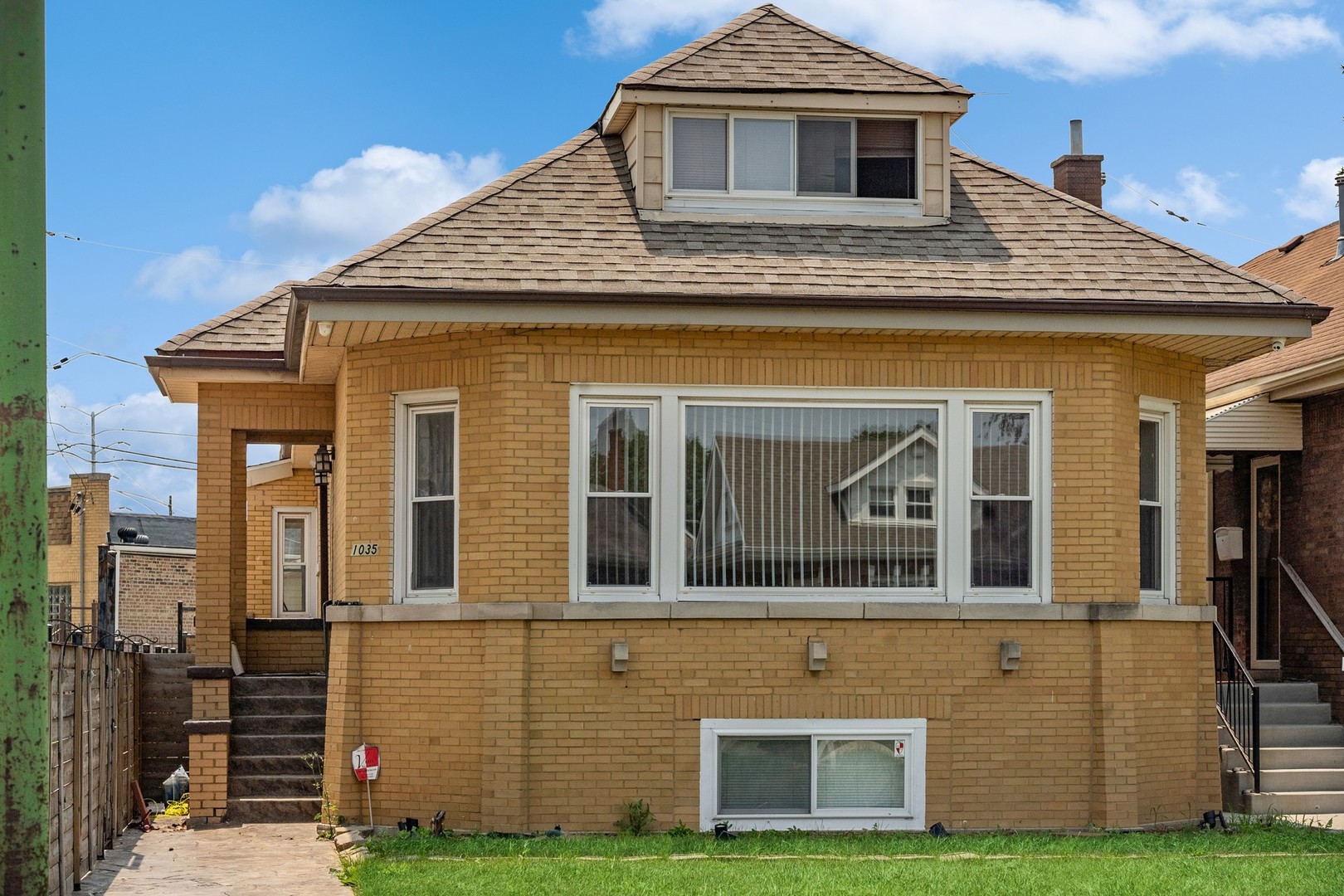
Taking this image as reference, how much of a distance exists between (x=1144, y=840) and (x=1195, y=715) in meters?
1.94

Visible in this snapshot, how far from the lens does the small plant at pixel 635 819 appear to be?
504 inches

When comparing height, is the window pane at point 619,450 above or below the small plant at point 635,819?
above

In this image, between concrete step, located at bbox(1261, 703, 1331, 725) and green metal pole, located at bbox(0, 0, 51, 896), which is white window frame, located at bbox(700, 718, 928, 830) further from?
green metal pole, located at bbox(0, 0, 51, 896)

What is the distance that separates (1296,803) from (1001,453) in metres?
4.39

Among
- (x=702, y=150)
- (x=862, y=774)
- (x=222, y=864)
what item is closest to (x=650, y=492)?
(x=862, y=774)

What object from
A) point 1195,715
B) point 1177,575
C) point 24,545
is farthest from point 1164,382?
point 24,545

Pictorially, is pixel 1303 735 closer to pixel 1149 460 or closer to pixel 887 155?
pixel 1149 460

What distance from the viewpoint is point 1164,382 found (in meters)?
14.3

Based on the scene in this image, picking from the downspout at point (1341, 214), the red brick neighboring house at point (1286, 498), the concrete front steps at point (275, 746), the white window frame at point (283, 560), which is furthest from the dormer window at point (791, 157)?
the white window frame at point (283, 560)

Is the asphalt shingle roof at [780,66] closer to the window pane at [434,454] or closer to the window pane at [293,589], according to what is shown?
the window pane at [434,454]

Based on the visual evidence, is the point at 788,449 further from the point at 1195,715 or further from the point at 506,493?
the point at 1195,715

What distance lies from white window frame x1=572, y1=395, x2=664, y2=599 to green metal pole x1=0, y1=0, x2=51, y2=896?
7378 millimetres

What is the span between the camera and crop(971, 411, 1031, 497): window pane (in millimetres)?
13477

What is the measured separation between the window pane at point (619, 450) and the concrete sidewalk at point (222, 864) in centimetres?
367
